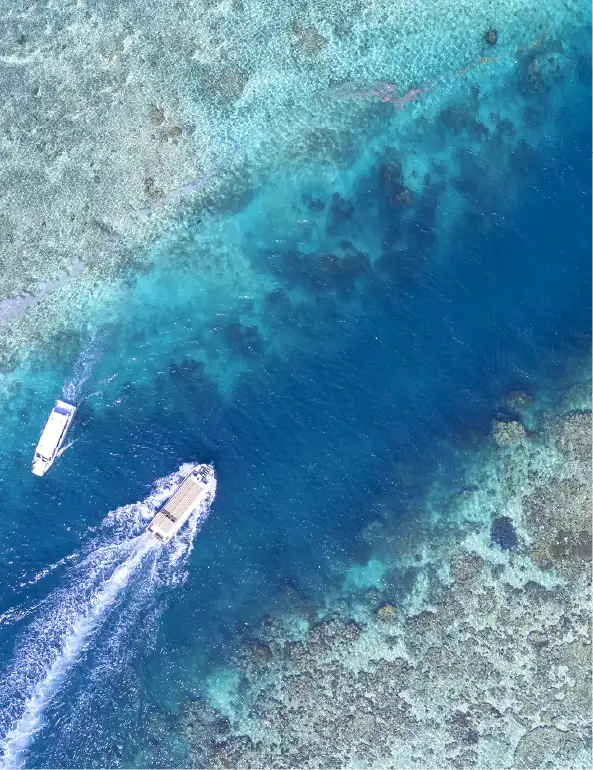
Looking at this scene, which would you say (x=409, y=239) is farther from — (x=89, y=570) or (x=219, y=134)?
(x=89, y=570)

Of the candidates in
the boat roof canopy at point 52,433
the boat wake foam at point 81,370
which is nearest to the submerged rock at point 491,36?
the boat wake foam at point 81,370

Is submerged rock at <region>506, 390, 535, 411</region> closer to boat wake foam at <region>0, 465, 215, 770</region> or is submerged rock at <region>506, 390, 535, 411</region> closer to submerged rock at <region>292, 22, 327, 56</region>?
boat wake foam at <region>0, 465, 215, 770</region>

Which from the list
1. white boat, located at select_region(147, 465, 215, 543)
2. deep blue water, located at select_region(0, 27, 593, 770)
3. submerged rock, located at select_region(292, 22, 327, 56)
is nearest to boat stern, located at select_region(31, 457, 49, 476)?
deep blue water, located at select_region(0, 27, 593, 770)

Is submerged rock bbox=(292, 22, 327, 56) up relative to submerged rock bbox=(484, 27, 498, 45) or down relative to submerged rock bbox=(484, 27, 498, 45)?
up

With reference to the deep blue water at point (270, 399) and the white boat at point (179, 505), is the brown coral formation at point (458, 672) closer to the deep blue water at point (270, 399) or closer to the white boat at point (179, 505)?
the deep blue water at point (270, 399)

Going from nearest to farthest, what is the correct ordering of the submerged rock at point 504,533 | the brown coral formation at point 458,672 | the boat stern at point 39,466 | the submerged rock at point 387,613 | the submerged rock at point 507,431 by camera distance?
the brown coral formation at point 458,672 < the submerged rock at point 387,613 < the submerged rock at point 504,533 < the submerged rock at point 507,431 < the boat stern at point 39,466
